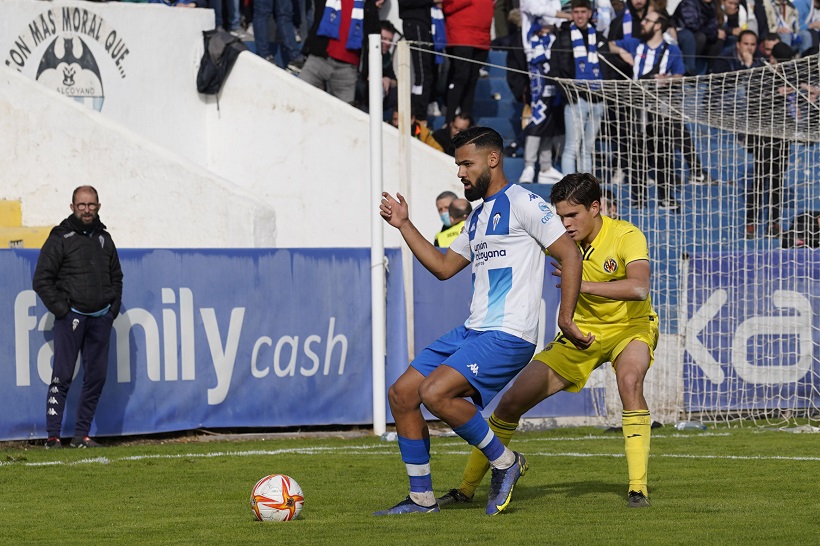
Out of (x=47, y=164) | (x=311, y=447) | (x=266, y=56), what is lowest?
(x=311, y=447)

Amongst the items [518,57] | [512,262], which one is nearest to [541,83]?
[518,57]

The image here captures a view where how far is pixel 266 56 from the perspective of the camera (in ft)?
62.2

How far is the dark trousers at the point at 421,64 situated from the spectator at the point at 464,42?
0.95ft

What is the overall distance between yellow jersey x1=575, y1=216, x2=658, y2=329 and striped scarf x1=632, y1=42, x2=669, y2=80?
10.3 meters

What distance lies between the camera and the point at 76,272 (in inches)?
492

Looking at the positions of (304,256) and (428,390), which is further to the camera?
(304,256)

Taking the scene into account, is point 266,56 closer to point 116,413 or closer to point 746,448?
point 116,413

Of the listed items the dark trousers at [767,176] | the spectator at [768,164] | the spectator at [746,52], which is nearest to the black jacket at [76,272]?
the spectator at [768,164]

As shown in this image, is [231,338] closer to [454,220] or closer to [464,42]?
[454,220]

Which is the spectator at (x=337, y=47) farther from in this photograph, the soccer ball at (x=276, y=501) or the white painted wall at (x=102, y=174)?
the soccer ball at (x=276, y=501)

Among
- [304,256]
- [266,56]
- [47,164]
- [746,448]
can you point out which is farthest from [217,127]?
[746,448]

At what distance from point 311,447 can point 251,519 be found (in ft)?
15.8

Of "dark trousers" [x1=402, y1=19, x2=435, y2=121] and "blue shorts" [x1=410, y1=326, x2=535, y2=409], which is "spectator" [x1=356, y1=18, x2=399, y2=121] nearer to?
"dark trousers" [x1=402, y1=19, x2=435, y2=121]

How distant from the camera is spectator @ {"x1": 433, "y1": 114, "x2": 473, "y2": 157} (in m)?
17.3
